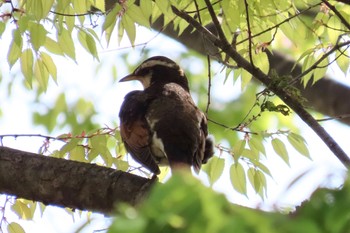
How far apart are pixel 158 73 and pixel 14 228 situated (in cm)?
208

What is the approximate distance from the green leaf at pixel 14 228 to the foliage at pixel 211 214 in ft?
8.23

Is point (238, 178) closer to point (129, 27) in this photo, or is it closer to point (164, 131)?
point (164, 131)

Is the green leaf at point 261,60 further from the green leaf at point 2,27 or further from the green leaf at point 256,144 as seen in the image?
the green leaf at point 2,27

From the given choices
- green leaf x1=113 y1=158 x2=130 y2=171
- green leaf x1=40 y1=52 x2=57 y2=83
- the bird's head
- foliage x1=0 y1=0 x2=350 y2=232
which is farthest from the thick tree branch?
the bird's head

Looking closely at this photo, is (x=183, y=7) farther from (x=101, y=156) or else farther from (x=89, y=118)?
(x=89, y=118)

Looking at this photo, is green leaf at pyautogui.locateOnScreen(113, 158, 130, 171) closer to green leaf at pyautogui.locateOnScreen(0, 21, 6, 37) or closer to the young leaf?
the young leaf

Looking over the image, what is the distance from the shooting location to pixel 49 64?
433 cm

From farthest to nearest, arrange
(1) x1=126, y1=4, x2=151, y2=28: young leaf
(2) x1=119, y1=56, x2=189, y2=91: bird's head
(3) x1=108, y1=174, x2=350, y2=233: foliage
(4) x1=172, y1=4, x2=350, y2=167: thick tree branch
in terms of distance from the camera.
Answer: (2) x1=119, y1=56, x2=189, y2=91: bird's head
(1) x1=126, y1=4, x2=151, y2=28: young leaf
(4) x1=172, y1=4, x2=350, y2=167: thick tree branch
(3) x1=108, y1=174, x2=350, y2=233: foliage

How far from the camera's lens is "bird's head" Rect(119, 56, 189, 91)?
18.6ft

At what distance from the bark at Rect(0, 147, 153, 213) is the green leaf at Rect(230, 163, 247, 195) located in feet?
2.64

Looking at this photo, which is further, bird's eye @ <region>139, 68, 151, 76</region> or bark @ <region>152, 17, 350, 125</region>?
bark @ <region>152, 17, 350, 125</region>

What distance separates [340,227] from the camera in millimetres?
1683

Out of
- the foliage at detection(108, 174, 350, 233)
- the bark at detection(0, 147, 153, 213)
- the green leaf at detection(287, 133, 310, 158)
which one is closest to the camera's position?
the foliage at detection(108, 174, 350, 233)

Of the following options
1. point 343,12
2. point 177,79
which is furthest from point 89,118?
point 343,12
